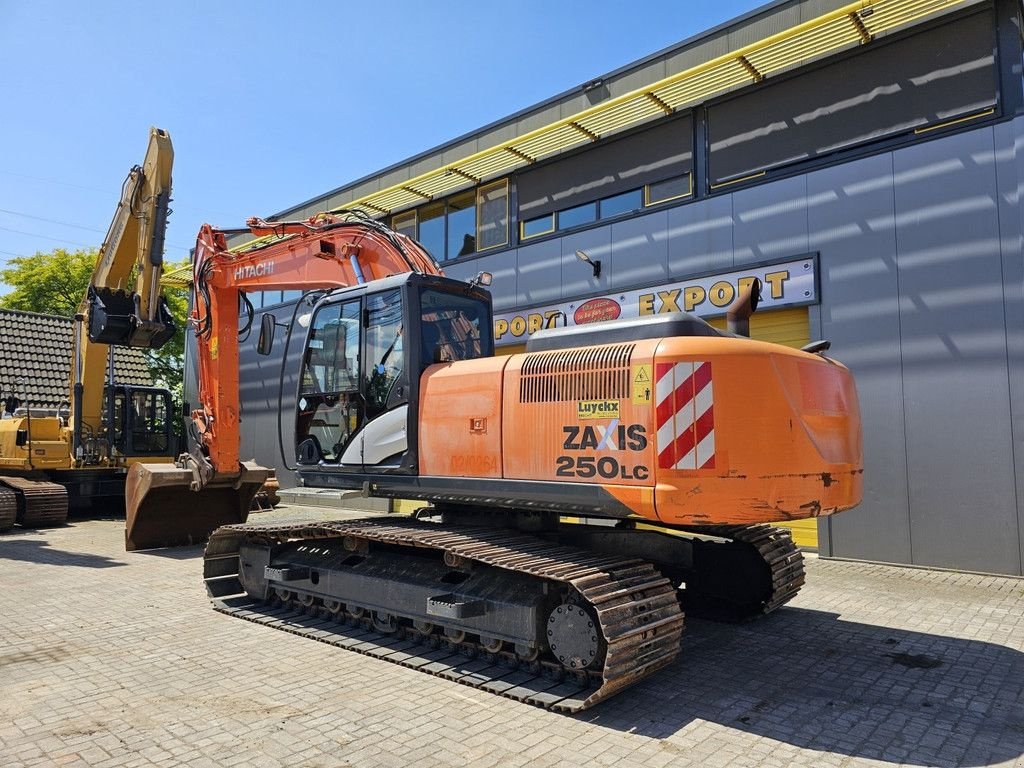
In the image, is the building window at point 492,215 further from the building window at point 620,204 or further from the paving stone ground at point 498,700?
the paving stone ground at point 498,700

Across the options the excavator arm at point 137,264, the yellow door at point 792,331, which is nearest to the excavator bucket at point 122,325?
the excavator arm at point 137,264

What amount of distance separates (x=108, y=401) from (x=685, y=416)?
497 inches

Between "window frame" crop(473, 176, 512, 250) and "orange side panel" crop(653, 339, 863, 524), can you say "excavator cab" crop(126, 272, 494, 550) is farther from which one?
"window frame" crop(473, 176, 512, 250)

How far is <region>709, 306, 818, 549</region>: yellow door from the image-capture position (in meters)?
9.80

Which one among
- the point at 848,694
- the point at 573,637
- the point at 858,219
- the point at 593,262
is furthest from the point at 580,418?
the point at 593,262

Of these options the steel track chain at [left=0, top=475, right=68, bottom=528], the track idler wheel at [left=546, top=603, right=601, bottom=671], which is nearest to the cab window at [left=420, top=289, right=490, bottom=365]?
the track idler wheel at [left=546, top=603, right=601, bottom=671]

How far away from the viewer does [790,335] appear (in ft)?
32.9

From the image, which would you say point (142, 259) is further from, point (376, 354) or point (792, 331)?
point (792, 331)

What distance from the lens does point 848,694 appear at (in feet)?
15.3

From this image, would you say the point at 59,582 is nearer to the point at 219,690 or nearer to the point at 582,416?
the point at 219,690

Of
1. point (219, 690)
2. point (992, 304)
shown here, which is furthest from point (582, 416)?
point (992, 304)

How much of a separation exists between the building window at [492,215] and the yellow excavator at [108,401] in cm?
571

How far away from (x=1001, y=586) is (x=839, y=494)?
4328 mm

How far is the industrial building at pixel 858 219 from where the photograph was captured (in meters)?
8.23
